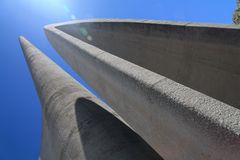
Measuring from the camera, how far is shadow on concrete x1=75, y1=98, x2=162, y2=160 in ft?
11.7

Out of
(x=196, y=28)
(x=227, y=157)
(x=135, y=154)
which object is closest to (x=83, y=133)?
(x=135, y=154)

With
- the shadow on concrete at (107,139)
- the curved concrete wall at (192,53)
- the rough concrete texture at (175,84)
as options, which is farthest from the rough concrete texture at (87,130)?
the curved concrete wall at (192,53)

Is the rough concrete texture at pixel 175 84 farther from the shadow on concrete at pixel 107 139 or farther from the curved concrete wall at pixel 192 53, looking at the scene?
the shadow on concrete at pixel 107 139

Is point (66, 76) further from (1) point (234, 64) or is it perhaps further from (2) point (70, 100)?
(1) point (234, 64)

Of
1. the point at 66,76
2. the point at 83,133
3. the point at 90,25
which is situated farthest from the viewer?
the point at 90,25

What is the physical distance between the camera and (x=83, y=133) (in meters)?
4.21

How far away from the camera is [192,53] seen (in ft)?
20.4

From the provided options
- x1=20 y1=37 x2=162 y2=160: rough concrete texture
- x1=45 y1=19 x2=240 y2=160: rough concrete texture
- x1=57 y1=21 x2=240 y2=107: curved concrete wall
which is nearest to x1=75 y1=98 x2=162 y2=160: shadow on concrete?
x1=20 y1=37 x2=162 y2=160: rough concrete texture

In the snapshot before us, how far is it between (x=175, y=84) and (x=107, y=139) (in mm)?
1780

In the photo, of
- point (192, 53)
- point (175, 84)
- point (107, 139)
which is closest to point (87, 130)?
point (107, 139)

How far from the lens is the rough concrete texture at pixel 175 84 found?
193 cm

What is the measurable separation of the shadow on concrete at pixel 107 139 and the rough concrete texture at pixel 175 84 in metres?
0.32

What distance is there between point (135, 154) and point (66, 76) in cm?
406

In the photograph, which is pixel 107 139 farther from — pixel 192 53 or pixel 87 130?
pixel 192 53
